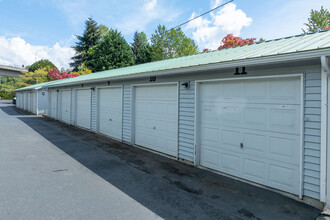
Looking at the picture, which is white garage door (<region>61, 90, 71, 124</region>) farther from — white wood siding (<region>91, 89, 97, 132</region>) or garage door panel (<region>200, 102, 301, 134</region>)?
garage door panel (<region>200, 102, 301, 134</region>)

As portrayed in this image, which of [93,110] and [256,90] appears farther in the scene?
[93,110]

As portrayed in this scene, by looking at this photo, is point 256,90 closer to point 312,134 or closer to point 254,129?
point 254,129

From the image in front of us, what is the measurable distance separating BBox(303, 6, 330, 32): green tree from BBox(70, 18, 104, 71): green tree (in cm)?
3276

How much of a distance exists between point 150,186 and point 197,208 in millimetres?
1188

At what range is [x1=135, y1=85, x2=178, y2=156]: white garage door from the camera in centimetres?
630

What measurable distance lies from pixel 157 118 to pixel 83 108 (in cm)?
642

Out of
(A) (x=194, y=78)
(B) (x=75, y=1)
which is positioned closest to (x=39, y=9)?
(B) (x=75, y=1)

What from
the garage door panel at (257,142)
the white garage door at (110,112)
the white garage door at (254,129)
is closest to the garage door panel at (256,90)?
the white garage door at (254,129)

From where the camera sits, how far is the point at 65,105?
14.2 meters

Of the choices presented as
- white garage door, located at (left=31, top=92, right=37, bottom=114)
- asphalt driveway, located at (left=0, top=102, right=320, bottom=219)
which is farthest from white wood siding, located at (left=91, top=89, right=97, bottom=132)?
white garage door, located at (left=31, top=92, right=37, bottom=114)

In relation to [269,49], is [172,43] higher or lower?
higher

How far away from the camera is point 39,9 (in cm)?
1191

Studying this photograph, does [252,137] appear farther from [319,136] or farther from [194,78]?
[194,78]

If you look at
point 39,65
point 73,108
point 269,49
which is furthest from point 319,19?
point 39,65
